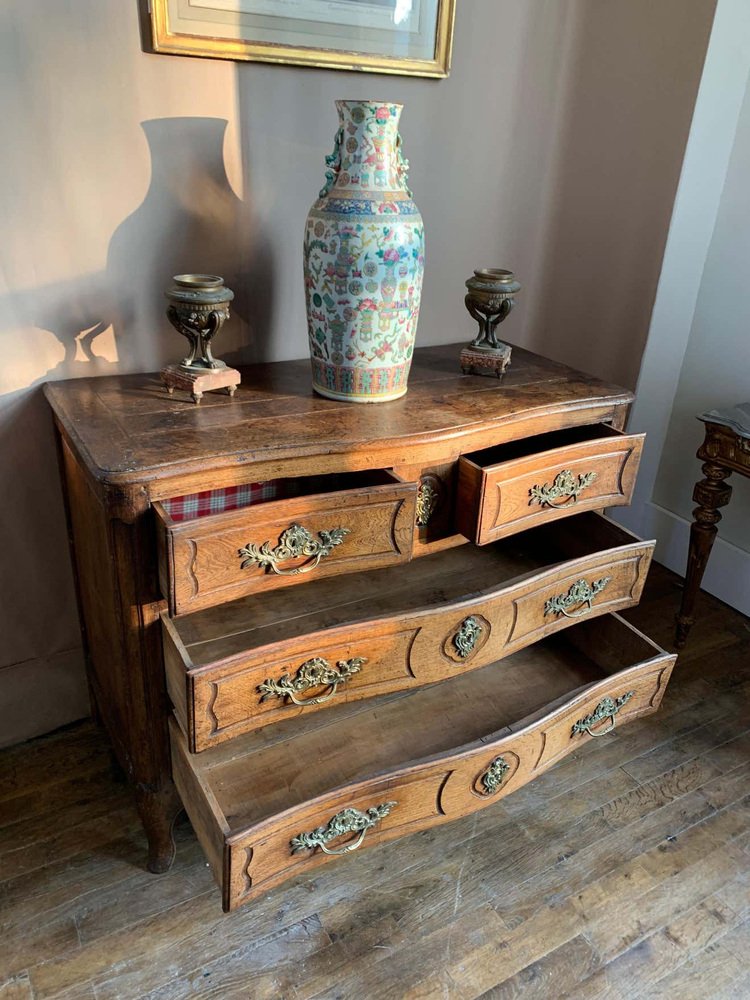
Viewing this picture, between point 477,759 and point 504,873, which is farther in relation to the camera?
point 504,873

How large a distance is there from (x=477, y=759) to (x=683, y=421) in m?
1.34

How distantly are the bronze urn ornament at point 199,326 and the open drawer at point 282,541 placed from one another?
0.27 meters

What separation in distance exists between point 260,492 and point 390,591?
0.29m

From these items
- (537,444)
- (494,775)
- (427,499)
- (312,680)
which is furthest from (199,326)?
(494,775)

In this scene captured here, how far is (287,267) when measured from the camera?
58.6 inches

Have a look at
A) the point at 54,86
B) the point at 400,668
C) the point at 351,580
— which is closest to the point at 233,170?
the point at 54,86

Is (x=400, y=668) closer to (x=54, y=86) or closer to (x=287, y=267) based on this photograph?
(x=287, y=267)

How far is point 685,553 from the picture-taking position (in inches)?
84.3

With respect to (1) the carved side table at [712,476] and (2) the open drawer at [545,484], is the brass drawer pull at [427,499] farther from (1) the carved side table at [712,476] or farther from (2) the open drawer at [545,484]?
(1) the carved side table at [712,476]

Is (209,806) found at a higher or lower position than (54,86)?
lower

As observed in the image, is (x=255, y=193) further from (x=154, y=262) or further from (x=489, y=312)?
(x=489, y=312)

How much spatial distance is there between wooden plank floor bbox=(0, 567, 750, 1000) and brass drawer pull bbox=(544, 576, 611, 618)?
0.41 m

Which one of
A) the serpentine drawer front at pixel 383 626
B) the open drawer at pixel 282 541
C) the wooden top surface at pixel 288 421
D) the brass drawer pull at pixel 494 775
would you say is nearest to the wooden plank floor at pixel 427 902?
the brass drawer pull at pixel 494 775

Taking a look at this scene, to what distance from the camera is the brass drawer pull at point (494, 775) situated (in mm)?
1158
